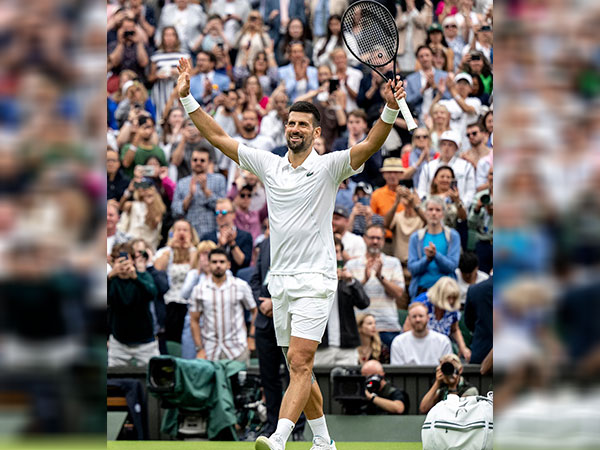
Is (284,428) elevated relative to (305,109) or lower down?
lower down

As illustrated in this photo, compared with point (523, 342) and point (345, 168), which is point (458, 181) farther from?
point (523, 342)

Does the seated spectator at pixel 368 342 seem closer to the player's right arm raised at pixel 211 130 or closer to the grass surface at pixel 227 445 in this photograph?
the grass surface at pixel 227 445

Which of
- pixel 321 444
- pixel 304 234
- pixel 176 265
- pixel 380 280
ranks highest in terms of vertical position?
pixel 304 234

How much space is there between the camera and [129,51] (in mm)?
13922

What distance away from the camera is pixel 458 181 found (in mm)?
11500

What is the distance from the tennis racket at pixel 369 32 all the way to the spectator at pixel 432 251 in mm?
3526

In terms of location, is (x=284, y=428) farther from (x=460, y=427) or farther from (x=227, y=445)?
(x=227, y=445)

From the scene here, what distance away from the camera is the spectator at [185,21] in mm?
14234

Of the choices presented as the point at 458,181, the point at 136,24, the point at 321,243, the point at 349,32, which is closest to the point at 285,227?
the point at 321,243

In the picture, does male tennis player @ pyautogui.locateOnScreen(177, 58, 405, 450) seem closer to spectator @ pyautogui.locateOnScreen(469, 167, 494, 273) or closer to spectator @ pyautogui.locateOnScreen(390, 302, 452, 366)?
spectator @ pyautogui.locateOnScreen(390, 302, 452, 366)

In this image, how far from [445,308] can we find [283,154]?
2.68m

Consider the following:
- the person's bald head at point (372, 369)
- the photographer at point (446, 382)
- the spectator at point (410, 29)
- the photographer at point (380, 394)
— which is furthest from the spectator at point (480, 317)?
the spectator at point (410, 29)

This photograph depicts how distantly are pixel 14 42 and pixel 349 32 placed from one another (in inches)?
208

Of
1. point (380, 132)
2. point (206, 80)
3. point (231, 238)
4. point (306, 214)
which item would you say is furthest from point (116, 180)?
point (380, 132)
